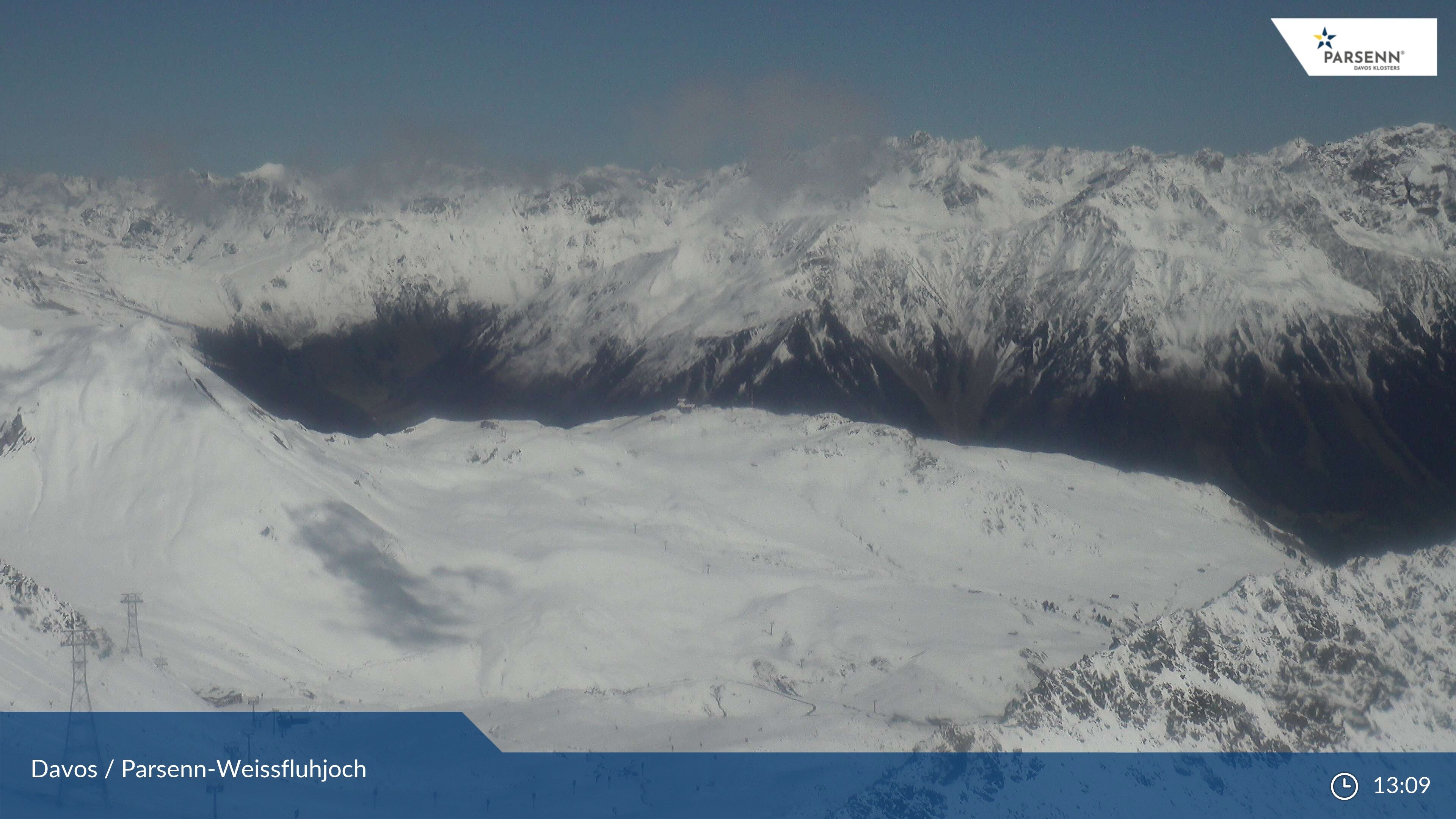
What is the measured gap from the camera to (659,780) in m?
84.4

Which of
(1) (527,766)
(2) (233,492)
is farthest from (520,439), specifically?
(1) (527,766)

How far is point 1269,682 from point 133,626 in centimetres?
8150

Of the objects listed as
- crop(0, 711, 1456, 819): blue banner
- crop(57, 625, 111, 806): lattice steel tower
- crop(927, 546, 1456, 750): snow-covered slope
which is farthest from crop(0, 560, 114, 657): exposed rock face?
crop(927, 546, 1456, 750): snow-covered slope

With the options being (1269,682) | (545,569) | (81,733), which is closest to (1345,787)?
(1269,682)

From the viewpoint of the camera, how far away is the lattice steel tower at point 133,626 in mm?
103062

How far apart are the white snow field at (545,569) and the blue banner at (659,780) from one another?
4.00 m

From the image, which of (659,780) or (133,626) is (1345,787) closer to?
(659,780)

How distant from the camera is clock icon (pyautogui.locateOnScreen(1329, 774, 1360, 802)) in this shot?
77.2m

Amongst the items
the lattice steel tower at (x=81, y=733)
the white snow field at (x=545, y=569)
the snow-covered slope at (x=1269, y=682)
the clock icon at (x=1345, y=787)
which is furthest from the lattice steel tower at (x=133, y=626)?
the clock icon at (x=1345, y=787)

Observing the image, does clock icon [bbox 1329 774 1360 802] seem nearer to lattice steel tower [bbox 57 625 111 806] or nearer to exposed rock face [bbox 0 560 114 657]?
lattice steel tower [bbox 57 625 111 806]

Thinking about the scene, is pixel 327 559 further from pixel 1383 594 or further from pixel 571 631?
pixel 1383 594

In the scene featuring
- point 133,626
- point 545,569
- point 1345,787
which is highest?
point 545,569

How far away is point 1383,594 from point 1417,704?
25.9 feet

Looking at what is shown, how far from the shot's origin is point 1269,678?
81812 mm
